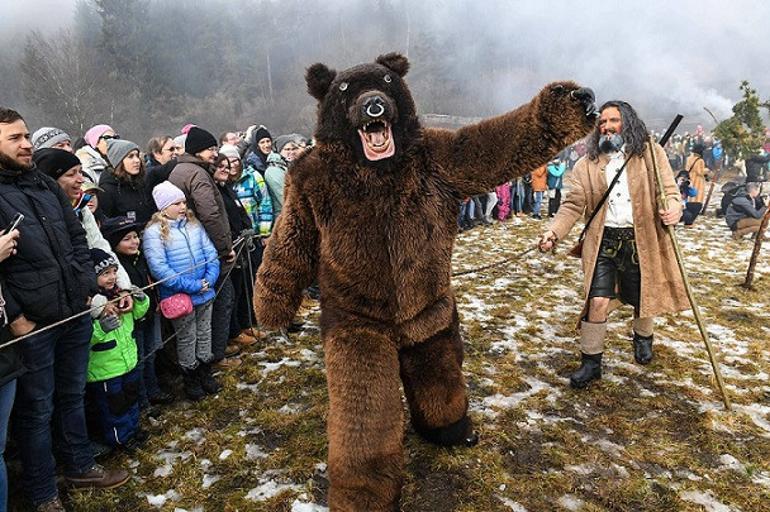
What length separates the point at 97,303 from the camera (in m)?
2.69

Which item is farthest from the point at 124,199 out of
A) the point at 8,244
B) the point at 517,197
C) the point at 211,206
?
the point at 517,197

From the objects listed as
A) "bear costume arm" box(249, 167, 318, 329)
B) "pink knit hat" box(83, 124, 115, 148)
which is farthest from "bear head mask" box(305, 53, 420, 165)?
"pink knit hat" box(83, 124, 115, 148)

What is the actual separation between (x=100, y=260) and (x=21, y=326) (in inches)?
27.0

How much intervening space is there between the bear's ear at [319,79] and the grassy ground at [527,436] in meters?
2.11

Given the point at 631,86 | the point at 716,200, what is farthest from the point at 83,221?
the point at 631,86

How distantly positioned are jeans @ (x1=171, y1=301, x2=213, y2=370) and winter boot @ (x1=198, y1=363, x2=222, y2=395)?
6 cm

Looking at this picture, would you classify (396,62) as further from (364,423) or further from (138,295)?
(138,295)

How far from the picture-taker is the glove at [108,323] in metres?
2.68

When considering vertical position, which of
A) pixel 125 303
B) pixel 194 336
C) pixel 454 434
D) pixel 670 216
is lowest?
pixel 454 434

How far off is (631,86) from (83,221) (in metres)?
45.6

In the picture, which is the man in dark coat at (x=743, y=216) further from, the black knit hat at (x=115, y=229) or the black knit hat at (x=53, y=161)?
the black knit hat at (x=53, y=161)

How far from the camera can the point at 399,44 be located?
152 feet

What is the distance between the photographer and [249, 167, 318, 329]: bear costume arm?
2.43m

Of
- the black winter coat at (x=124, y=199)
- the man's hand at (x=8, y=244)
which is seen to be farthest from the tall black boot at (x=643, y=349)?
the man's hand at (x=8, y=244)
